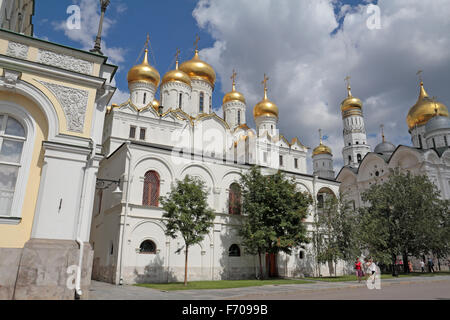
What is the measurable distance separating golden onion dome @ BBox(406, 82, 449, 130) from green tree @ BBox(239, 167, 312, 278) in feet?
103

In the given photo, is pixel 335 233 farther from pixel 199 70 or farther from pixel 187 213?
pixel 199 70

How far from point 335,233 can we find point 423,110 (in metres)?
30.9

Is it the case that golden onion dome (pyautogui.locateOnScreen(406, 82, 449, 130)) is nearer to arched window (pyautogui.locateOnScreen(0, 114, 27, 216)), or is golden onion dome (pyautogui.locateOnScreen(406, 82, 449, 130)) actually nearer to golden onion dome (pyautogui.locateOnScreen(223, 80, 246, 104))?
golden onion dome (pyautogui.locateOnScreen(223, 80, 246, 104))

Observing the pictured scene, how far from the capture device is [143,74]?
105 ft

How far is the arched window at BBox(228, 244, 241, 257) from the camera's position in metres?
22.0

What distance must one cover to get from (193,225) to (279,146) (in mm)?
20668

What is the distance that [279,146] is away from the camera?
3559 cm

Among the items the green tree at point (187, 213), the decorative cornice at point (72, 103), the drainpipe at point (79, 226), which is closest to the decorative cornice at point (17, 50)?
the decorative cornice at point (72, 103)

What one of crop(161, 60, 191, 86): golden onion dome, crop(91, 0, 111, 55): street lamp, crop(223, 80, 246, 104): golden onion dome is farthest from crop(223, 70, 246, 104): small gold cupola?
crop(91, 0, 111, 55): street lamp

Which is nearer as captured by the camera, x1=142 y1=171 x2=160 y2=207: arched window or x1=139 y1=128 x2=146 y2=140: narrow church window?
x1=142 y1=171 x2=160 y2=207: arched window

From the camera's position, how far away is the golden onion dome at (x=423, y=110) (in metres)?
43.1

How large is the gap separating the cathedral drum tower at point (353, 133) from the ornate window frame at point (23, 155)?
49569 millimetres
